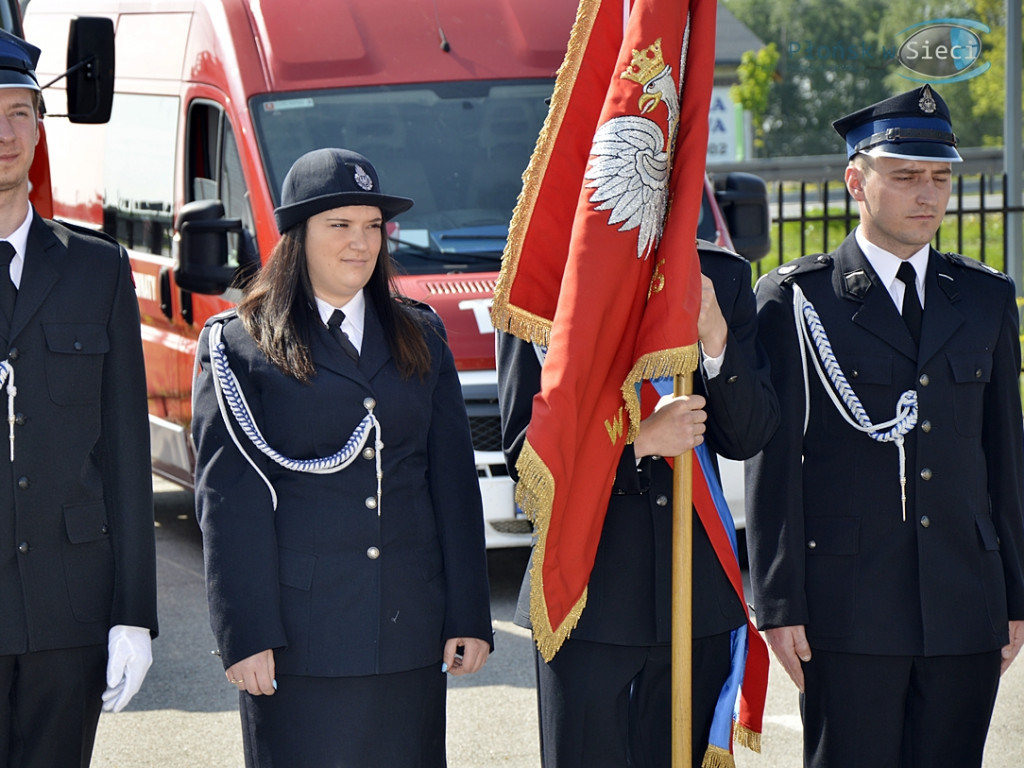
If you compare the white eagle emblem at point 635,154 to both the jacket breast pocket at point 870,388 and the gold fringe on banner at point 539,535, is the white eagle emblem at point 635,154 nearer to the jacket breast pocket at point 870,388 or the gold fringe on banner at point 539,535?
the gold fringe on banner at point 539,535

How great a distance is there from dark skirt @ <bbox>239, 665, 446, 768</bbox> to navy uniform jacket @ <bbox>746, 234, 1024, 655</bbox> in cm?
102

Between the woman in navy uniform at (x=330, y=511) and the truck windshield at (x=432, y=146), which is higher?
the truck windshield at (x=432, y=146)

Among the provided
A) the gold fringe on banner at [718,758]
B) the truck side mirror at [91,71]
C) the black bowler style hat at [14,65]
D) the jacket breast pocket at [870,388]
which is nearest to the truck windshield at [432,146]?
the truck side mirror at [91,71]

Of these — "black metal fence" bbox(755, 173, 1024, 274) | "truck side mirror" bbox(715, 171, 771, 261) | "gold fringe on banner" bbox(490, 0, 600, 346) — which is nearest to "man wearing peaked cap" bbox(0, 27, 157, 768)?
"gold fringe on banner" bbox(490, 0, 600, 346)

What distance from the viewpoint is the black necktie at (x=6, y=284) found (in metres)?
3.66

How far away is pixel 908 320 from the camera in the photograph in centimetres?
423

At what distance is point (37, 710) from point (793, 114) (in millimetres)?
72280

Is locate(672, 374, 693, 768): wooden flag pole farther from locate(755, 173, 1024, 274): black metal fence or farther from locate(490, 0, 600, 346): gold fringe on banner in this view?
locate(755, 173, 1024, 274): black metal fence

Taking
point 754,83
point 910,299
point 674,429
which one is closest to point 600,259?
point 674,429

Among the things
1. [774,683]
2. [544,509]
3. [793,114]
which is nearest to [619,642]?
[544,509]

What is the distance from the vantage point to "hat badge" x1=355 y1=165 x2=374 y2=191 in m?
3.78

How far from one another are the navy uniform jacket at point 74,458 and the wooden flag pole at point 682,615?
1244 millimetres

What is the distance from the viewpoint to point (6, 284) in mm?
3664

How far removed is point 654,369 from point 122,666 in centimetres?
142
